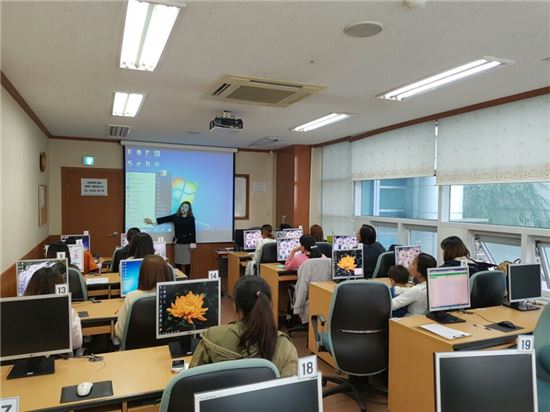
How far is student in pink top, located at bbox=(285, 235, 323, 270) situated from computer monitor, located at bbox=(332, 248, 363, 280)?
1.90 ft

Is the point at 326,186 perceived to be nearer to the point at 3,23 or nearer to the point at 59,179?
the point at 59,179

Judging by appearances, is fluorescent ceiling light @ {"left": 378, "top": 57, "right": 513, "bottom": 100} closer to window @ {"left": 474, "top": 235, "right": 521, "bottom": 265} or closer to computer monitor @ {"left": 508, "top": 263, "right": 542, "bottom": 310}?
computer monitor @ {"left": 508, "top": 263, "right": 542, "bottom": 310}

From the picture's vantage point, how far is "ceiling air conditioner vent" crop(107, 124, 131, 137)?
6.01 meters

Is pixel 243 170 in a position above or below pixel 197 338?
above

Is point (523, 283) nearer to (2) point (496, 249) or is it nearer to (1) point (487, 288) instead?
(1) point (487, 288)

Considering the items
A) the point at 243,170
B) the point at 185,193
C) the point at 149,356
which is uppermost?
the point at 243,170

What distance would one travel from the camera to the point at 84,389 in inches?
71.7

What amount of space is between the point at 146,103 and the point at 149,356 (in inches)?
124

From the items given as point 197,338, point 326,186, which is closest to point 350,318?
point 197,338

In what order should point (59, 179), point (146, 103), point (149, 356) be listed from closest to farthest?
point (149, 356)
point (146, 103)
point (59, 179)

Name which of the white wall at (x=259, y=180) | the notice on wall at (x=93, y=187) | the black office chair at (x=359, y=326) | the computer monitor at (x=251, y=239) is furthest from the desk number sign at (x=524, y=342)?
the notice on wall at (x=93, y=187)

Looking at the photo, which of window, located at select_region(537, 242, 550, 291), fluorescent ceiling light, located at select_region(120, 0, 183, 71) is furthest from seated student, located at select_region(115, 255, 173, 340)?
window, located at select_region(537, 242, 550, 291)

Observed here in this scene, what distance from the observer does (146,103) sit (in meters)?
4.47

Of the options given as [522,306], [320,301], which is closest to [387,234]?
[320,301]
